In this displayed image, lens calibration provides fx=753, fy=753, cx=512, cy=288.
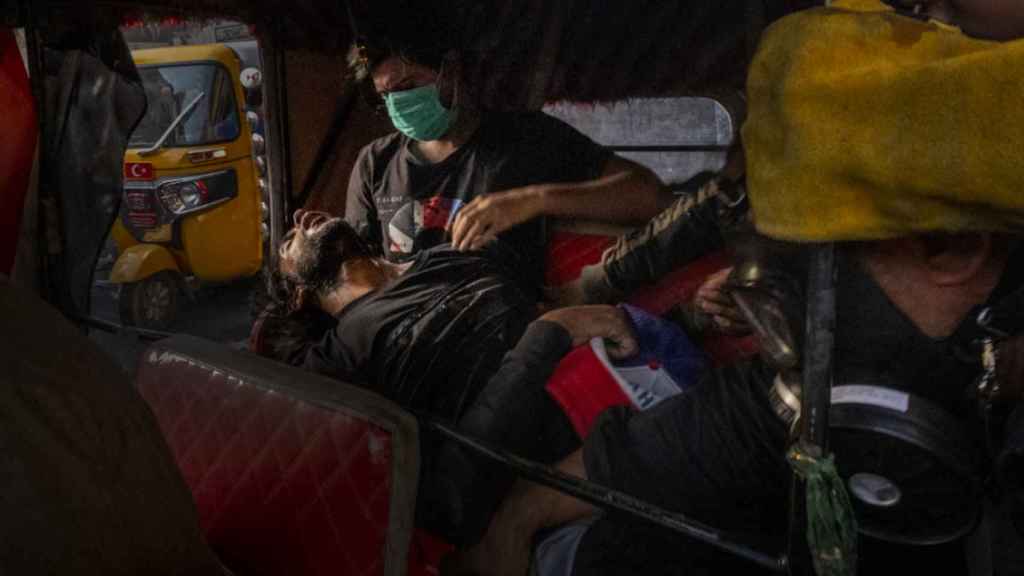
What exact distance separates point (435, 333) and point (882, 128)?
132 cm

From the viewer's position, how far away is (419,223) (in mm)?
2211

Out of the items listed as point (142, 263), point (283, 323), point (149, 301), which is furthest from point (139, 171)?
point (283, 323)

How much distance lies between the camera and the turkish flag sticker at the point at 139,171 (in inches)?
148

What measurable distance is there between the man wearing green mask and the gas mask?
62cm

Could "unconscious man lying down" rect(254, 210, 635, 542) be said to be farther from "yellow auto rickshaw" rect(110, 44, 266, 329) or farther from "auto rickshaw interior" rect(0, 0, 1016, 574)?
"yellow auto rickshaw" rect(110, 44, 266, 329)

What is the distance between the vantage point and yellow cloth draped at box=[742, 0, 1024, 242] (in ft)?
2.75

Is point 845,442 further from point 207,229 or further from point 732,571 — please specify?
point 207,229

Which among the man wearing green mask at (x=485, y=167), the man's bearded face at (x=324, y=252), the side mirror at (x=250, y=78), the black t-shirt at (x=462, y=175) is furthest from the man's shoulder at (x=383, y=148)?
the side mirror at (x=250, y=78)

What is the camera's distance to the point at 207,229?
360cm

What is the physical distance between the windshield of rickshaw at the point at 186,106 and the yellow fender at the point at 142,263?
30.9 inches

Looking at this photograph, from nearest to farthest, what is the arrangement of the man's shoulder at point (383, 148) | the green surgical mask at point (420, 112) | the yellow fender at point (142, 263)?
the green surgical mask at point (420, 112)
the man's shoulder at point (383, 148)
the yellow fender at point (142, 263)

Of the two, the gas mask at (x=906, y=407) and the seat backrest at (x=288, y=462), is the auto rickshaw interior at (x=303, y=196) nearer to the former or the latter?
the seat backrest at (x=288, y=462)

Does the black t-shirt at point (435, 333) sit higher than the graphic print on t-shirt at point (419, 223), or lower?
lower

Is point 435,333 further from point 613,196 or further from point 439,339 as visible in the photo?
point 613,196
